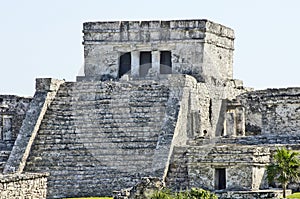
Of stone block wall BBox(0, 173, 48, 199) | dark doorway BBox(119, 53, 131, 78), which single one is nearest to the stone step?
stone block wall BBox(0, 173, 48, 199)

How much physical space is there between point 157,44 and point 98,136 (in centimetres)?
549

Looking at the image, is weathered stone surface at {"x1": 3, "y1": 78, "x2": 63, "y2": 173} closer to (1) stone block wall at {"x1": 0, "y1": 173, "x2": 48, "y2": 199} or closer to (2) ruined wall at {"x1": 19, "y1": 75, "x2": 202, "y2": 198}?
(2) ruined wall at {"x1": 19, "y1": 75, "x2": 202, "y2": 198}

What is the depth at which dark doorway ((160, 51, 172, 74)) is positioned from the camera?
31.6 meters

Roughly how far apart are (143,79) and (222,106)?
8.85ft

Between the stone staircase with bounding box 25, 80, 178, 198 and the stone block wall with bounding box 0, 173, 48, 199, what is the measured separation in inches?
74.7

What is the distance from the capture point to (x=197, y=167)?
995 inches

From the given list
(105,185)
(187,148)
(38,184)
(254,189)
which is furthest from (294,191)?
(38,184)

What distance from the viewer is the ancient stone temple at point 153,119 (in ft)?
82.8

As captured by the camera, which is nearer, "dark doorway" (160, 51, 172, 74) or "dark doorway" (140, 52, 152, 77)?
"dark doorway" (160, 51, 172, 74)

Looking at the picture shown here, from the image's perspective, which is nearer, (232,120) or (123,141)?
(123,141)

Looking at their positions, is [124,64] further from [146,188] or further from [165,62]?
[146,188]

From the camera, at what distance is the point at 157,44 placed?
31.4 meters

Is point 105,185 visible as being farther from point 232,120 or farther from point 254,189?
point 232,120

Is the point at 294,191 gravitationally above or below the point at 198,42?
below
